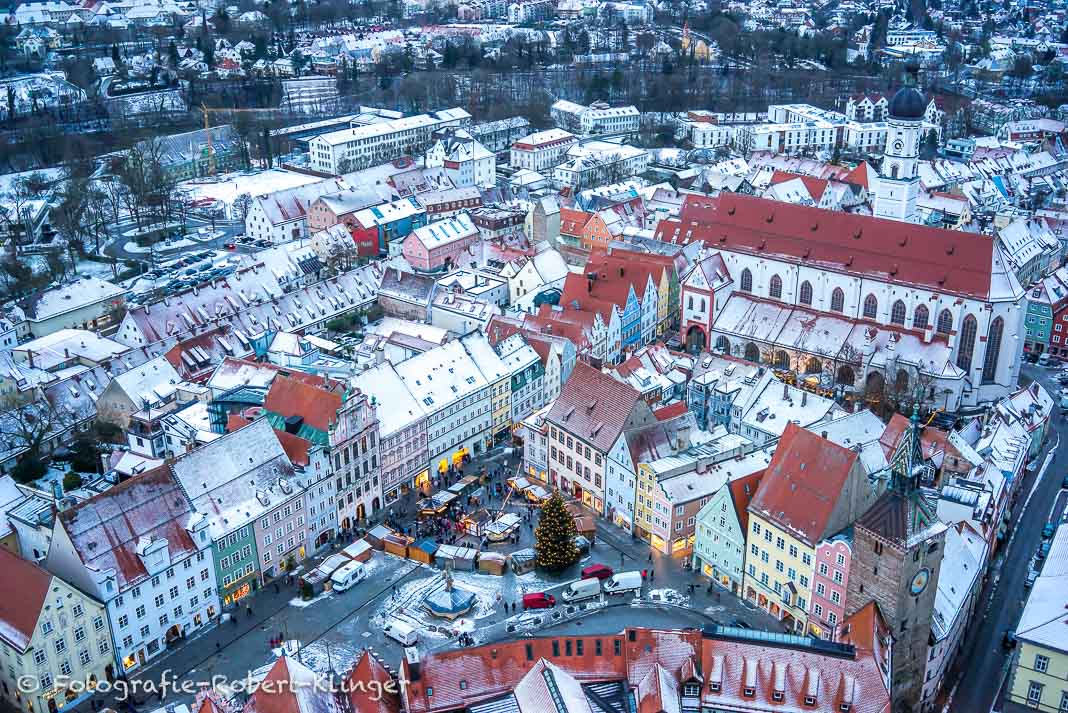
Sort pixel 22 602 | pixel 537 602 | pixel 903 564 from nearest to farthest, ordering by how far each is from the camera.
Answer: pixel 903 564 → pixel 22 602 → pixel 537 602

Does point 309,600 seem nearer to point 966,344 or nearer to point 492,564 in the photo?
point 492,564

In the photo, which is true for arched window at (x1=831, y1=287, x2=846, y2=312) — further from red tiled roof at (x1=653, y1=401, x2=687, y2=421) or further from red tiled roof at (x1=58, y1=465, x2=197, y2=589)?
red tiled roof at (x1=58, y1=465, x2=197, y2=589)

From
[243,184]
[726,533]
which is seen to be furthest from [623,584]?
[243,184]

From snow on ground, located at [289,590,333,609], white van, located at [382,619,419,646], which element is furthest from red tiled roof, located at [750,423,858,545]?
snow on ground, located at [289,590,333,609]

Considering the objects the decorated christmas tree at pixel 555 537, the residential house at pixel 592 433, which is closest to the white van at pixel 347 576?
the decorated christmas tree at pixel 555 537

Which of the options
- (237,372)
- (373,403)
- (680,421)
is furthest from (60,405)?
(680,421)

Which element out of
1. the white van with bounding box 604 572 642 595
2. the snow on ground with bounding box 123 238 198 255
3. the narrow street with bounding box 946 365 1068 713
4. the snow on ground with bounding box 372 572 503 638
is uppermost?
the snow on ground with bounding box 123 238 198 255
